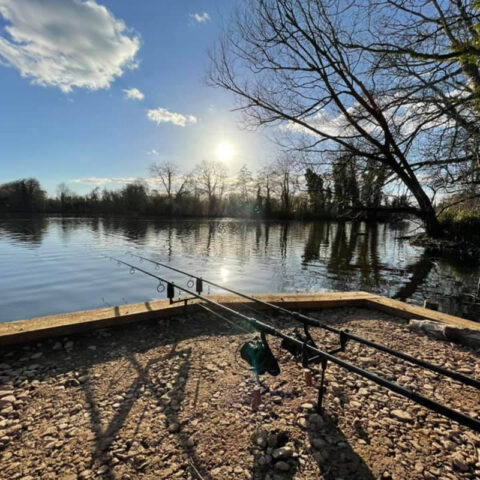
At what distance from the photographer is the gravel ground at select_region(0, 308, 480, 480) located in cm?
195

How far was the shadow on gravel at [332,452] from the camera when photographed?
193cm

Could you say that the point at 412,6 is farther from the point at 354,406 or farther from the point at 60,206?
the point at 60,206

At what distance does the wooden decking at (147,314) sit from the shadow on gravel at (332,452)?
8.89ft

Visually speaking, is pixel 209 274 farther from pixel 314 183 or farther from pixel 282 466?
pixel 282 466

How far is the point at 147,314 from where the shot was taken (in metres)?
4.25

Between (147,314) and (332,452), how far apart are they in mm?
3005

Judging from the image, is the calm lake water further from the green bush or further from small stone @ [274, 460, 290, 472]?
small stone @ [274, 460, 290, 472]

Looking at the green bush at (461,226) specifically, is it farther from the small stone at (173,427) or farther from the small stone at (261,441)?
the small stone at (173,427)

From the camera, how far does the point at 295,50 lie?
272 inches

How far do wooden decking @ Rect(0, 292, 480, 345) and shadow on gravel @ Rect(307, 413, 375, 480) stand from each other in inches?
107

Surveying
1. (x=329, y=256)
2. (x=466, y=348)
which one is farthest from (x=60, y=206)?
(x=466, y=348)

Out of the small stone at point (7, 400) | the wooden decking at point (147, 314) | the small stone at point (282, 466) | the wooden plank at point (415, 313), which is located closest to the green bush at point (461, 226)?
the wooden plank at point (415, 313)

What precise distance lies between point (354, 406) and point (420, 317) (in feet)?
9.56

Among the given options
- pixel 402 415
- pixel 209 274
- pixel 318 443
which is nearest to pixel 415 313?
pixel 402 415
